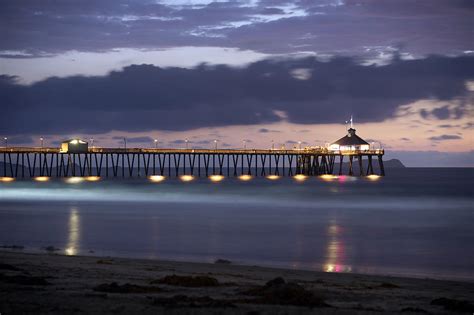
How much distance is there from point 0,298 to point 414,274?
11.6 meters

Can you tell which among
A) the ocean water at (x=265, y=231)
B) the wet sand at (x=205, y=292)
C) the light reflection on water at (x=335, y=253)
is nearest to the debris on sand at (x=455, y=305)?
the wet sand at (x=205, y=292)

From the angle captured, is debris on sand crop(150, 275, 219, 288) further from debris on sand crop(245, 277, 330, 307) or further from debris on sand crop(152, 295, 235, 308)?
debris on sand crop(152, 295, 235, 308)

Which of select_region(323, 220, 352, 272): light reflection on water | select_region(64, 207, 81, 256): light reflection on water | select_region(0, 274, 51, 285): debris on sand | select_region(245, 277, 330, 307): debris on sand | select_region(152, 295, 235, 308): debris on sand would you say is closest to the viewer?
select_region(152, 295, 235, 308): debris on sand

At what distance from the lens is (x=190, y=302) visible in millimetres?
11078

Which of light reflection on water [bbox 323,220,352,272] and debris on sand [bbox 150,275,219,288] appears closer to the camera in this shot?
debris on sand [bbox 150,275,219,288]

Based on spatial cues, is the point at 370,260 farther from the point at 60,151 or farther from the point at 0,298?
the point at 60,151

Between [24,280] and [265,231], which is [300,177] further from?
[24,280]

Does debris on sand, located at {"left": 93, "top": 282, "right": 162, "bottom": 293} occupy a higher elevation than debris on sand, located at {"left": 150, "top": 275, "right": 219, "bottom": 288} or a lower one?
higher

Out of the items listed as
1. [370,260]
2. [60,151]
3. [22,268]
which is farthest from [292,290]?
[60,151]

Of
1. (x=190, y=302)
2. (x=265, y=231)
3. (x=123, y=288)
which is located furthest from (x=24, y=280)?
(x=265, y=231)

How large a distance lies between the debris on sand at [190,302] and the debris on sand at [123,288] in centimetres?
99

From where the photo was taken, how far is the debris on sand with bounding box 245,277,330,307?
11.3 m

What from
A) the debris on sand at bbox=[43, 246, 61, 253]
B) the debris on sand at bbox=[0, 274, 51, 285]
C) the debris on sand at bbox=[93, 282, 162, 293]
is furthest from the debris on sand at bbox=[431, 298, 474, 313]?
the debris on sand at bbox=[43, 246, 61, 253]

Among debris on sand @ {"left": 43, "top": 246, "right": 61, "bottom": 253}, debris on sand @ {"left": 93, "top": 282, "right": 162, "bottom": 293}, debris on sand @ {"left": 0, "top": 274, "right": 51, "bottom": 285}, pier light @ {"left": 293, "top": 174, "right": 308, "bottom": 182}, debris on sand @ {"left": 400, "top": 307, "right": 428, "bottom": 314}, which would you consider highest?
debris on sand @ {"left": 0, "top": 274, "right": 51, "bottom": 285}
